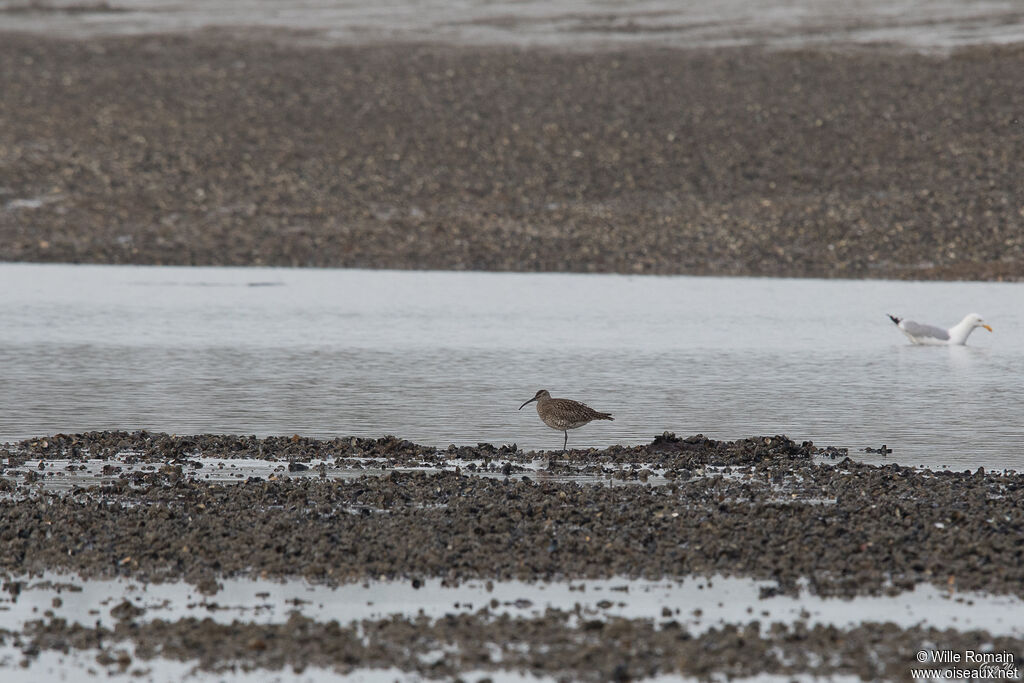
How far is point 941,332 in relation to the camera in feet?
83.0

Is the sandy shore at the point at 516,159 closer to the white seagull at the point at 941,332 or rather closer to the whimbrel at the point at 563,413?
the white seagull at the point at 941,332

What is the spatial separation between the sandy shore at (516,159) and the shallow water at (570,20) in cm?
517

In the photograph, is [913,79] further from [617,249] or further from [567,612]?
[567,612]

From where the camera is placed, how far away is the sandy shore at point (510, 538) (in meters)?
8.40

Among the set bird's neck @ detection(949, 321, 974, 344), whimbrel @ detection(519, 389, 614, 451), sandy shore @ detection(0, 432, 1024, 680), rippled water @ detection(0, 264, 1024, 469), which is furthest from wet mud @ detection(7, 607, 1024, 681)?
bird's neck @ detection(949, 321, 974, 344)

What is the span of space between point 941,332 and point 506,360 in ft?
27.3

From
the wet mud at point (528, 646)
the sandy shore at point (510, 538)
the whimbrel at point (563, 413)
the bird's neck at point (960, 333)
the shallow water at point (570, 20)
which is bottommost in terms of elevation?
the wet mud at point (528, 646)

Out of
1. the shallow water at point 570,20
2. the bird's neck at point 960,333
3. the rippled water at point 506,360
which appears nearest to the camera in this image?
the rippled water at point 506,360

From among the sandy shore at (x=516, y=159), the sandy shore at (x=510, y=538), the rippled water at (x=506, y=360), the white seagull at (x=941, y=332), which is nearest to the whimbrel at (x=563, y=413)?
the sandy shore at (x=510, y=538)

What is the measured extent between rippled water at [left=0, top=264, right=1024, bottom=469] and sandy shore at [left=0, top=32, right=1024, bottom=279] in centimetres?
539

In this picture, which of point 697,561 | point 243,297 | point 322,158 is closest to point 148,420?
point 697,561

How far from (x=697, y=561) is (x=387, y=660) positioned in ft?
9.55

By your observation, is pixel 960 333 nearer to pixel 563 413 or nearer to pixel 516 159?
pixel 563 413

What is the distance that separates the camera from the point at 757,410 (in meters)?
17.5
